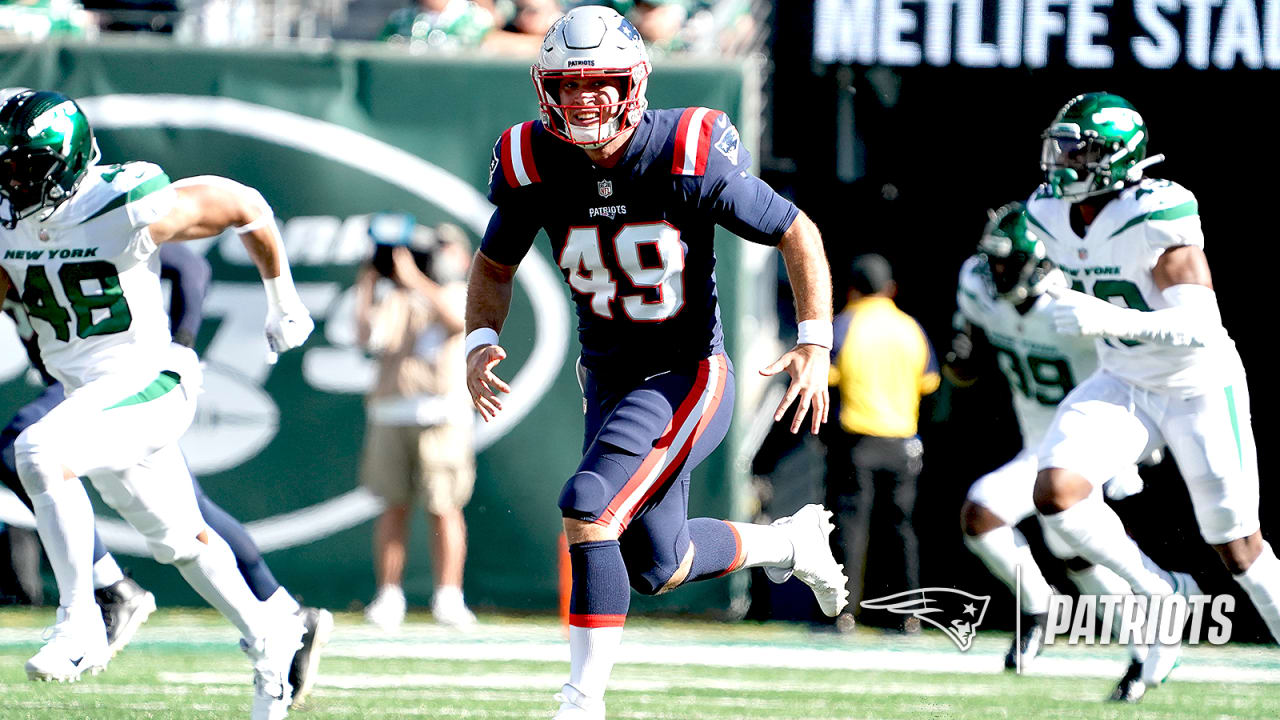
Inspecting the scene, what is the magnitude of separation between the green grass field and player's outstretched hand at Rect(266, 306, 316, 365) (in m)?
1.07

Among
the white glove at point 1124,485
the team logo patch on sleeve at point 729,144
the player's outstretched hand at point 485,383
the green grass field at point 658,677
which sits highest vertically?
the team logo patch on sleeve at point 729,144

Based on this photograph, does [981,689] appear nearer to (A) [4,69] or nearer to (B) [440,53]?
(B) [440,53]

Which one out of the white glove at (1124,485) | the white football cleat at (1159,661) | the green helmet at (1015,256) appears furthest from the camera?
the green helmet at (1015,256)

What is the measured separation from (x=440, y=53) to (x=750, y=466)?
2.34 m

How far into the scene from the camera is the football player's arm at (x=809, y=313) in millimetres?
4184

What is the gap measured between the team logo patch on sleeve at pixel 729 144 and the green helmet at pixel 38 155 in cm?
184

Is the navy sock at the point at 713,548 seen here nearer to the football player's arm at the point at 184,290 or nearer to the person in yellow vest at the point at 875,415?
the football player's arm at the point at 184,290

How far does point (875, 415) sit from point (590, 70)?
3.84 metres

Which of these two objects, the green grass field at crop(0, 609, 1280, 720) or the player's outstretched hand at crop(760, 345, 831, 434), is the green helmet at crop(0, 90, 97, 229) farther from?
the player's outstretched hand at crop(760, 345, 831, 434)

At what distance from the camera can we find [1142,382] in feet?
19.3

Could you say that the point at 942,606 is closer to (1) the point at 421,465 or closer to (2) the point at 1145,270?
(1) the point at 421,465

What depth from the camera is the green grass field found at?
17.5ft

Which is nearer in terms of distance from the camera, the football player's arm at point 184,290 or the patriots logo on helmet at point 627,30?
the patriots logo on helmet at point 627,30

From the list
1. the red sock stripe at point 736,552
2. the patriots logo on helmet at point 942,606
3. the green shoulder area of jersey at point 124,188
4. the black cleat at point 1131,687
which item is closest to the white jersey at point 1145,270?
the black cleat at point 1131,687
